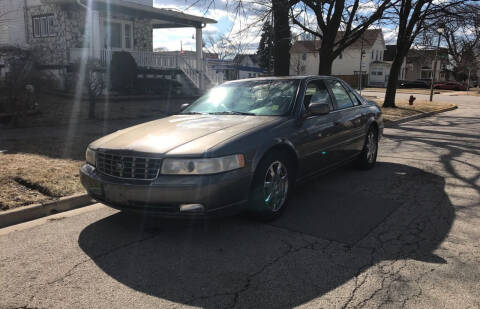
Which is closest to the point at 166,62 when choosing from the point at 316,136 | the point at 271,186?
the point at 316,136

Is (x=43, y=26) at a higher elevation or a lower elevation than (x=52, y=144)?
higher

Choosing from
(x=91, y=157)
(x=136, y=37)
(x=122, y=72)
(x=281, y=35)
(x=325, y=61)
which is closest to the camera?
(x=91, y=157)

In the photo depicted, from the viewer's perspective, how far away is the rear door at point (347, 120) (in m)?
5.86

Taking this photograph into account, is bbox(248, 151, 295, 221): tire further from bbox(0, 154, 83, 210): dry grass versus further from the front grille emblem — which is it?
bbox(0, 154, 83, 210): dry grass

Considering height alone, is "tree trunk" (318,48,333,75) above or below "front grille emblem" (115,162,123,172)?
above

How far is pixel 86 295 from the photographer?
310 cm

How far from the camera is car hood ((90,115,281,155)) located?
3918mm

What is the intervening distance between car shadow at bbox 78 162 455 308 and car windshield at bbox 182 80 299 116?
1257 millimetres

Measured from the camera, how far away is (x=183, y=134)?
14.0 ft

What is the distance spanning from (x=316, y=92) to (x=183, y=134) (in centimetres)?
223

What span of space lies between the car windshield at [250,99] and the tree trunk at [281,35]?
7.90m

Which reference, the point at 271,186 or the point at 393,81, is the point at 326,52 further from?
the point at 271,186

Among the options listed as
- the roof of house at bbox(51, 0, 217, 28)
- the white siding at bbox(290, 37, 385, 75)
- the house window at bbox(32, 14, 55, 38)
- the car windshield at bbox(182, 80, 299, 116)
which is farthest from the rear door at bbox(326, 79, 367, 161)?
the white siding at bbox(290, 37, 385, 75)

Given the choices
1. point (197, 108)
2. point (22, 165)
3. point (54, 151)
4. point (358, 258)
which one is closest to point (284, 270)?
point (358, 258)
